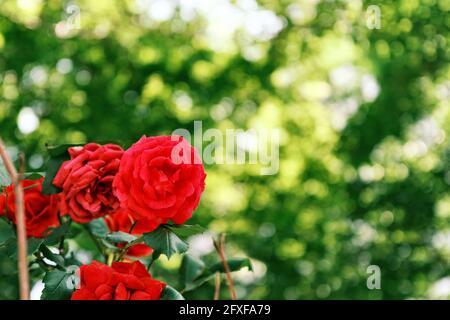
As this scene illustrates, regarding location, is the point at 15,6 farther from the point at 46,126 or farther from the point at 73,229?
the point at 73,229

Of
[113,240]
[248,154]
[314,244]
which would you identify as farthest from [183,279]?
[314,244]

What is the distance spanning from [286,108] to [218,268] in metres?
2.73

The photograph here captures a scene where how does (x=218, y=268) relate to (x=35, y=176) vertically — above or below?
below

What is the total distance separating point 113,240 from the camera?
85 cm

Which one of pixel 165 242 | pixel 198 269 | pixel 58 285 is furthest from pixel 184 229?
pixel 198 269

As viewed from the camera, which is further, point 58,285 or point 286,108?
point 286,108

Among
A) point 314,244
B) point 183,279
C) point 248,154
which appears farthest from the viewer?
point 314,244

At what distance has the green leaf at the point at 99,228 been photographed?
38.7 inches

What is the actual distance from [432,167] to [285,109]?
2.49 ft

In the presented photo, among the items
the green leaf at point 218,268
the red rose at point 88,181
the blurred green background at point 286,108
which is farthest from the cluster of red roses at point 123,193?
the blurred green background at point 286,108

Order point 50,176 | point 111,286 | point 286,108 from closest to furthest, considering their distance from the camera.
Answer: point 111,286 < point 50,176 < point 286,108

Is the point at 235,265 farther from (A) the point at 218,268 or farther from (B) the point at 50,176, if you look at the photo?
(B) the point at 50,176

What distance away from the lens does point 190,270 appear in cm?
102

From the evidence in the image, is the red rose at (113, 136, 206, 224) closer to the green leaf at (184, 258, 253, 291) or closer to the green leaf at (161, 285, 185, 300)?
the green leaf at (161, 285, 185, 300)
